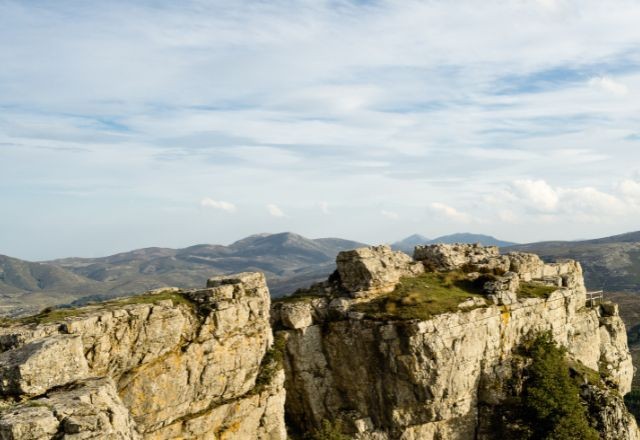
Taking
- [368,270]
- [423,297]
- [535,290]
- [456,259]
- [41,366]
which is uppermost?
[456,259]

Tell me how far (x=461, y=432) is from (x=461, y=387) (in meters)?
4.08

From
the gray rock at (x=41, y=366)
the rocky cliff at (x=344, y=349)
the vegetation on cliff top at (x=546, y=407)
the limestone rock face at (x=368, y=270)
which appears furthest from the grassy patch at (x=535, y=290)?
the gray rock at (x=41, y=366)

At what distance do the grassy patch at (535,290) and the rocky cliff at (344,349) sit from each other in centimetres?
20

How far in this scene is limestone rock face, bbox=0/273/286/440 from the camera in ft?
70.1

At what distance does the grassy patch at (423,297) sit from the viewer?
142 feet

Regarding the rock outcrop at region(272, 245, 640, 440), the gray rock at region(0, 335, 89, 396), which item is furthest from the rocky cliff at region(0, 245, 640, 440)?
the gray rock at region(0, 335, 89, 396)

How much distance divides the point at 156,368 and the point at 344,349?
1632cm

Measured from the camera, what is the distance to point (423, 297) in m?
45.6

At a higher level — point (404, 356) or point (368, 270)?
point (368, 270)

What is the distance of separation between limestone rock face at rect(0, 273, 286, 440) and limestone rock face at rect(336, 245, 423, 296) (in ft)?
31.5

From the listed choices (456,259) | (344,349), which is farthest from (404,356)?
(456,259)

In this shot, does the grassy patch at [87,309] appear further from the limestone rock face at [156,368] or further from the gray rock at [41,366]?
the gray rock at [41,366]

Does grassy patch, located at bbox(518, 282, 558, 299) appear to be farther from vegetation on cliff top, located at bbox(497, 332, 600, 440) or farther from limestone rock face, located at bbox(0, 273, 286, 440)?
limestone rock face, located at bbox(0, 273, 286, 440)

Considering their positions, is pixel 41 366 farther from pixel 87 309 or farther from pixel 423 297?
pixel 423 297
